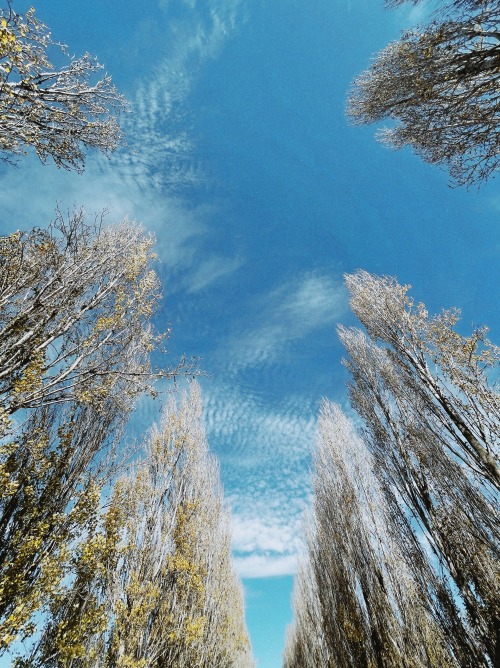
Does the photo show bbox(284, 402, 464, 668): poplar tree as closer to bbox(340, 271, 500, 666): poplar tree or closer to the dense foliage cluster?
bbox(340, 271, 500, 666): poplar tree

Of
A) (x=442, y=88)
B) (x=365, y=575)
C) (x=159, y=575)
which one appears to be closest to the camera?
(x=442, y=88)

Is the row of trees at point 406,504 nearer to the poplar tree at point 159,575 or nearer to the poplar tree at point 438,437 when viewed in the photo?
the poplar tree at point 438,437

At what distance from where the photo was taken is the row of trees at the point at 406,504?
4.92 m

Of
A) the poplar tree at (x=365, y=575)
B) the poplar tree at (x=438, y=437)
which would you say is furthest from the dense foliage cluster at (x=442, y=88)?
the poplar tree at (x=365, y=575)

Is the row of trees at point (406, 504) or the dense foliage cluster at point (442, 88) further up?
the dense foliage cluster at point (442, 88)

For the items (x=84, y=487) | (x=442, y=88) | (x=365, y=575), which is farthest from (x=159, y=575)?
(x=442, y=88)

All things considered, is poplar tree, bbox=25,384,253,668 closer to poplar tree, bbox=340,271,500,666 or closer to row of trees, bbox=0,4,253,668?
row of trees, bbox=0,4,253,668

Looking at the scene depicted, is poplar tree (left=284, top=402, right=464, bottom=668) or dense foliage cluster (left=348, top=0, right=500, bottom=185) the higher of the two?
dense foliage cluster (left=348, top=0, right=500, bottom=185)

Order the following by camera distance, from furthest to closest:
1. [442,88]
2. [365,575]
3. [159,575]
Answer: [365,575] < [159,575] < [442,88]

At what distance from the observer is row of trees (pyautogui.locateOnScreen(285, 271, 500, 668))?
4.92 meters

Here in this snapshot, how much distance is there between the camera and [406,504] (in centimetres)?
652

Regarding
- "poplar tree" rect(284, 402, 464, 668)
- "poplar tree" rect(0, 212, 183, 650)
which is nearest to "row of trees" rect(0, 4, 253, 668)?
"poplar tree" rect(0, 212, 183, 650)

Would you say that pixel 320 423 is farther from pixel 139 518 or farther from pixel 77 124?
pixel 77 124

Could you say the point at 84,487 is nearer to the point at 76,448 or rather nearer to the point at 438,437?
the point at 76,448
